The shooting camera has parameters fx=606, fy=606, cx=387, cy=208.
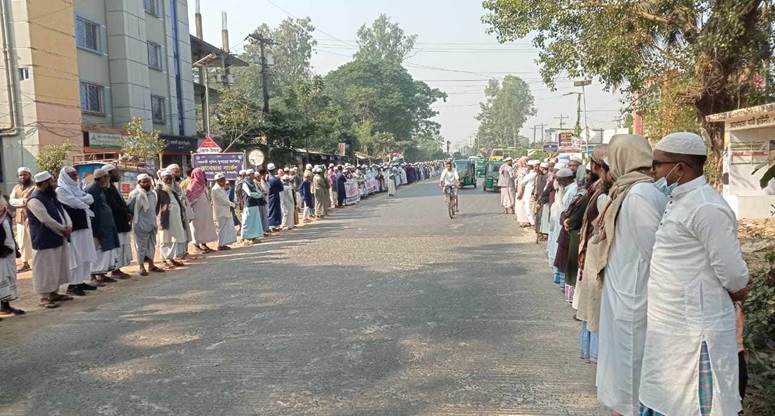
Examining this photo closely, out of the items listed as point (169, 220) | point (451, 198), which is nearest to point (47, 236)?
point (169, 220)

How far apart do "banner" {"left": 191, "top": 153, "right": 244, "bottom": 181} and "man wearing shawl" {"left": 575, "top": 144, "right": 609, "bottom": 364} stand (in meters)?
11.7

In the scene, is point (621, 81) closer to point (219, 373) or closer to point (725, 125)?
point (725, 125)

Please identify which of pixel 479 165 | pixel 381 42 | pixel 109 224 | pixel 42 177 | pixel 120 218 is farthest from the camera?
pixel 381 42

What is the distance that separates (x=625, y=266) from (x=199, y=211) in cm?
976

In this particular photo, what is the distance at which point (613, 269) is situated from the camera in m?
3.23

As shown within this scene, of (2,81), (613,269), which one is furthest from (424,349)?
(2,81)

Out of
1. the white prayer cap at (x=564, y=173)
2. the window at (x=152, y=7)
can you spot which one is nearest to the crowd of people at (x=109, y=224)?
the white prayer cap at (x=564, y=173)

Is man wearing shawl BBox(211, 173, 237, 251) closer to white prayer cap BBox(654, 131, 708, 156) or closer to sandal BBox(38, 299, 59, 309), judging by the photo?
sandal BBox(38, 299, 59, 309)

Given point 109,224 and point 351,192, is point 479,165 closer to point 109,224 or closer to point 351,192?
point 351,192

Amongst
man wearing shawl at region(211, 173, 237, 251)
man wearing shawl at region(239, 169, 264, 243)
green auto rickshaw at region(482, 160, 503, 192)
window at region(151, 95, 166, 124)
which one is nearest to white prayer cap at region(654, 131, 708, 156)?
man wearing shawl at region(211, 173, 237, 251)

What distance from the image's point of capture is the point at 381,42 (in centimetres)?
8362

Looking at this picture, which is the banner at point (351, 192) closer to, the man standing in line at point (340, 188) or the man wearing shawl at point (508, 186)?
the man standing in line at point (340, 188)

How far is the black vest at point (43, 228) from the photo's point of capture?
716 centimetres

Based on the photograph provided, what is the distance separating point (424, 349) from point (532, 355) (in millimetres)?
877
